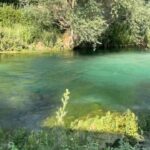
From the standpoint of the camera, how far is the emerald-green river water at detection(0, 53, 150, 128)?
1268 centimetres

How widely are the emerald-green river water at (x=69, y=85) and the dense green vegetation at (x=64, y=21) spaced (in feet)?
7.34

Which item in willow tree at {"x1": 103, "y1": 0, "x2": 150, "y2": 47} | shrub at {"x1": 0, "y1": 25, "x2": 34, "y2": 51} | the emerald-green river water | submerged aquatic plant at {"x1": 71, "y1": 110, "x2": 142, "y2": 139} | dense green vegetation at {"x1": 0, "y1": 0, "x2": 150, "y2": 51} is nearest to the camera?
submerged aquatic plant at {"x1": 71, "y1": 110, "x2": 142, "y2": 139}

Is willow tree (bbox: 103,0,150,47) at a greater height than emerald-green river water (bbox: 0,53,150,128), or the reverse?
willow tree (bbox: 103,0,150,47)

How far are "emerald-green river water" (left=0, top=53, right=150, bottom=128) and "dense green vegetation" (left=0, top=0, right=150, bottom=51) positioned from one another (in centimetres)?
224

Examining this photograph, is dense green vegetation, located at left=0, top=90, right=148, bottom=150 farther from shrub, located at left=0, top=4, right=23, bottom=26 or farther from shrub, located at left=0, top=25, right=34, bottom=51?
shrub, located at left=0, top=4, right=23, bottom=26

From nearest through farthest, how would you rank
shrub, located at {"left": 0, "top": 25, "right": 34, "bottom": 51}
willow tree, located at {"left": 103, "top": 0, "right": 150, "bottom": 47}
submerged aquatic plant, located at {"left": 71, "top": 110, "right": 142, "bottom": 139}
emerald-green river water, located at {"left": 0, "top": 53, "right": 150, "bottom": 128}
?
1. submerged aquatic plant, located at {"left": 71, "top": 110, "right": 142, "bottom": 139}
2. emerald-green river water, located at {"left": 0, "top": 53, "right": 150, "bottom": 128}
3. shrub, located at {"left": 0, "top": 25, "right": 34, "bottom": 51}
4. willow tree, located at {"left": 103, "top": 0, "right": 150, "bottom": 47}

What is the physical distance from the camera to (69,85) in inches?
634

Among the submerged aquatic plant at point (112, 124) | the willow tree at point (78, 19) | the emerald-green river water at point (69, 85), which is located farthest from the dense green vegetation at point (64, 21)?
the submerged aquatic plant at point (112, 124)

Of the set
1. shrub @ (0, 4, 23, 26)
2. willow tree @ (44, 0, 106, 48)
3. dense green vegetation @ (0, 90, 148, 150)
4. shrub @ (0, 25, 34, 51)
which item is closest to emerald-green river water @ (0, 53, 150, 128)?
dense green vegetation @ (0, 90, 148, 150)

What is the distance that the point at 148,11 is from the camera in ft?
90.4

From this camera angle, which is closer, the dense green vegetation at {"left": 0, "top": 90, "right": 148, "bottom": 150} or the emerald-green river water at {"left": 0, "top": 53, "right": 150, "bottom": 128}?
the dense green vegetation at {"left": 0, "top": 90, "right": 148, "bottom": 150}

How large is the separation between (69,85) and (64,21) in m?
11.3

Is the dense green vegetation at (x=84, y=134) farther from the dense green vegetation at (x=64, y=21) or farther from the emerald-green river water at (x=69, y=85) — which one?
the dense green vegetation at (x=64, y=21)

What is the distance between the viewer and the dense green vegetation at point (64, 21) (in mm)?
25281
